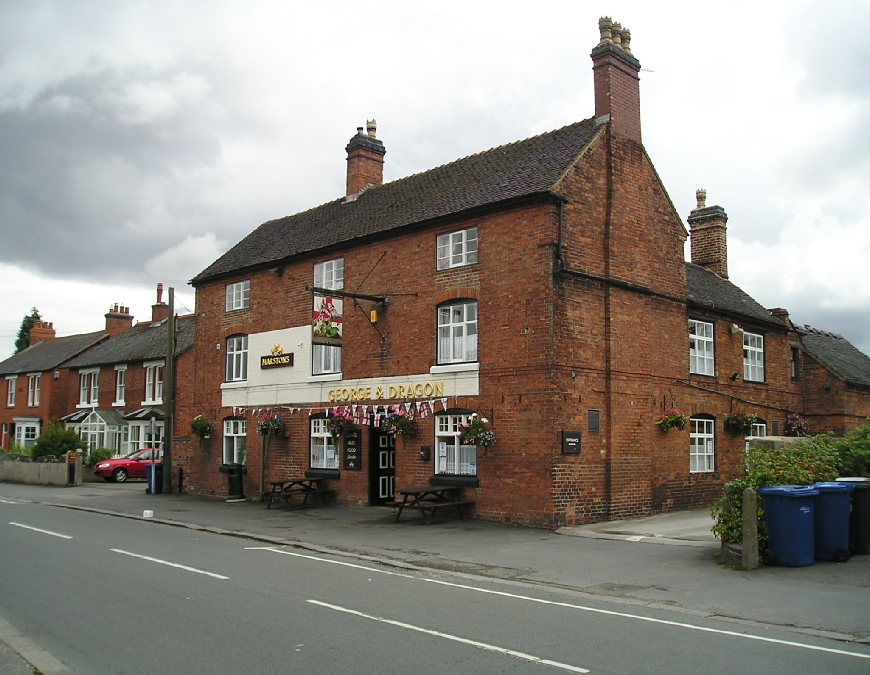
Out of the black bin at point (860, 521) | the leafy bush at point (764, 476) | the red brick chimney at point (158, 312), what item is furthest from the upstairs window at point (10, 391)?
the black bin at point (860, 521)

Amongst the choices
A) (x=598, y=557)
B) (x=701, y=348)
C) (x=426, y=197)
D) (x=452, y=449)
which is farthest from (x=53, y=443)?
(x=598, y=557)

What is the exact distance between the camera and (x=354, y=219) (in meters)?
23.6

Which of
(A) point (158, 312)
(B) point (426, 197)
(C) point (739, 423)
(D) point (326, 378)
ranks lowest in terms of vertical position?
(C) point (739, 423)

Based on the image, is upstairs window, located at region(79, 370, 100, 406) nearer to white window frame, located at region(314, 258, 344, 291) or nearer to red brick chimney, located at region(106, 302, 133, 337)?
red brick chimney, located at region(106, 302, 133, 337)

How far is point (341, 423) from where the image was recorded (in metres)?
21.5

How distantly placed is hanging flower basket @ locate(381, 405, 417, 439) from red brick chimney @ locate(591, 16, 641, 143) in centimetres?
869

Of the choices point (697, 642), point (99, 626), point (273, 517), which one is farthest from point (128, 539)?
point (697, 642)

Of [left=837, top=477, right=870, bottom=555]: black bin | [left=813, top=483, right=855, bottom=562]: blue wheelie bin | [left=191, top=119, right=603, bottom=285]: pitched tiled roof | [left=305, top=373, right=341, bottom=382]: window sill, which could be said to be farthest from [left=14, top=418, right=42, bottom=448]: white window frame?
[left=837, top=477, right=870, bottom=555]: black bin

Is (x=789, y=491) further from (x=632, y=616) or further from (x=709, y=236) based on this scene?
(x=709, y=236)

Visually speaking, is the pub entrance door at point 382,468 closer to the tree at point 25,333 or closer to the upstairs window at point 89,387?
the upstairs window at point 89,387

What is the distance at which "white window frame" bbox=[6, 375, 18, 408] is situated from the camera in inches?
1989

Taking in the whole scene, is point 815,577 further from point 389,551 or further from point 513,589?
point 389,551

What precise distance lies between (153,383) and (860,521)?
35.6 meters

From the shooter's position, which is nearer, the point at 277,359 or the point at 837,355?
the point at 277,359
